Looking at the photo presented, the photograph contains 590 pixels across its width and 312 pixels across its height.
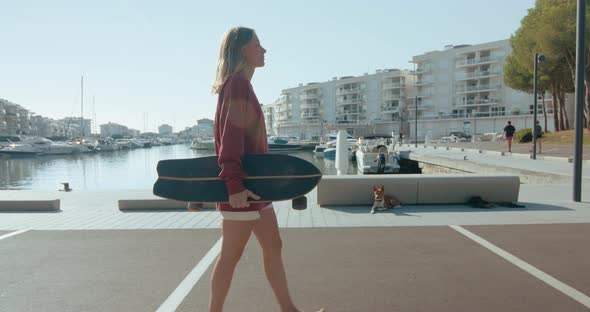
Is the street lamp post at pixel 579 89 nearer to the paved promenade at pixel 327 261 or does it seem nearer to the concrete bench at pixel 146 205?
the paved promenade at pixel 327 261

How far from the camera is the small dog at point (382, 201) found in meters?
6.79

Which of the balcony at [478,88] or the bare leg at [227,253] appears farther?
the balcony at [478,88]

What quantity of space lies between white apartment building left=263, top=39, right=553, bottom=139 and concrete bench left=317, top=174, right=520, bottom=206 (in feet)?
192

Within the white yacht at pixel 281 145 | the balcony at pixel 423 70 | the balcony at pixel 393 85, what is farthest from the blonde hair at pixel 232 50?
the balcony at pixel 393 85

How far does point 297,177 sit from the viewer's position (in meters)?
2.43

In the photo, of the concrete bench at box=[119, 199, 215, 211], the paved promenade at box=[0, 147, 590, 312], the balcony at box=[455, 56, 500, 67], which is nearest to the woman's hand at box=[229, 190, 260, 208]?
the paved promenade at box=[0, 147, 590, 312]

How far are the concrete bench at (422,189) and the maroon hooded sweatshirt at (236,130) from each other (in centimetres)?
489

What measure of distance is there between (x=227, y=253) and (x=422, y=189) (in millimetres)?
5631

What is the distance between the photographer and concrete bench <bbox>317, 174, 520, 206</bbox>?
723 centimetres

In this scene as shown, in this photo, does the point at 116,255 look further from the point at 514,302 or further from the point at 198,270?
the point at 514,302

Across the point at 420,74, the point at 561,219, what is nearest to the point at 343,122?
the point at 420,74

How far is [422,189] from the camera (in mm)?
7266

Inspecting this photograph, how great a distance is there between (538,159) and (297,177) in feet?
64.4

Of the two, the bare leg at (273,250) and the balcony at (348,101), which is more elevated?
the balcony at (348,101)
